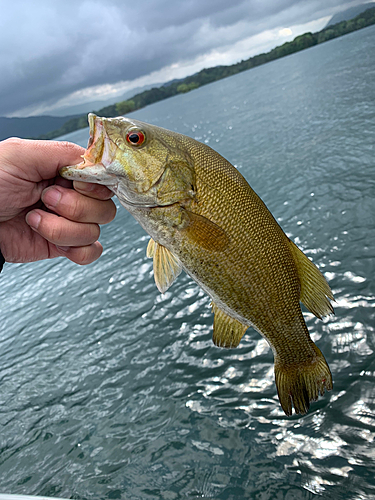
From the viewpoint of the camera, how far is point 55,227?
3.11 m

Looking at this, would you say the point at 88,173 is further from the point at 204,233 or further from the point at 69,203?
the point at 204,233

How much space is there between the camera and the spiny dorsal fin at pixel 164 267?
298 cm

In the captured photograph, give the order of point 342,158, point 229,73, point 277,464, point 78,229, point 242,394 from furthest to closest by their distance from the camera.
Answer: point 229,73
point 342,158
point 242,394
point 277,464
point 78,229

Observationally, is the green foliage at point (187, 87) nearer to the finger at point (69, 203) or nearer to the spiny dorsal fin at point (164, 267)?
the finger at point (69, 203)

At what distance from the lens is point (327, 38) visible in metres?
130

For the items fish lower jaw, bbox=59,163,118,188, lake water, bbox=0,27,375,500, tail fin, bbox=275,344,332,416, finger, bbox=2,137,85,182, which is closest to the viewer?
fish lower jaw, bbox=59,163,118,188

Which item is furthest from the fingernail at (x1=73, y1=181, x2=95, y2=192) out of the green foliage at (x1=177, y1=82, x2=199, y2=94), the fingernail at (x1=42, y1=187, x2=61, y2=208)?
the green foliage at (x1=177, y1=82, x2=199, y2=94)

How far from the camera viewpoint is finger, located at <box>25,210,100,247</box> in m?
3.11

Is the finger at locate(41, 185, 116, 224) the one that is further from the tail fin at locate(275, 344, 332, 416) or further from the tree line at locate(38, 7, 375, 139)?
the tree line at locate(38, 7, 375, 139)

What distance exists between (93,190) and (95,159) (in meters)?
0.50

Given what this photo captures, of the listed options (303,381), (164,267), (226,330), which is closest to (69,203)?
(164,267)

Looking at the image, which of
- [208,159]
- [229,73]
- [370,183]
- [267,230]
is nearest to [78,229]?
[208,159]

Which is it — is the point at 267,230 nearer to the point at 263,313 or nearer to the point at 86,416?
the point at 263,313

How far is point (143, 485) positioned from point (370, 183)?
36.2 feet
